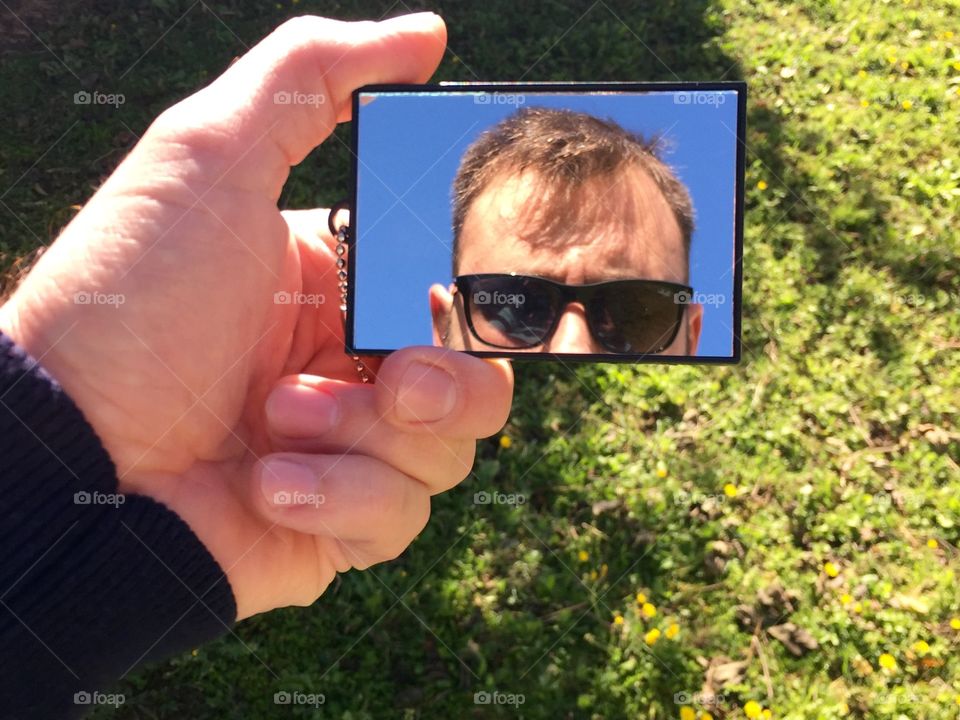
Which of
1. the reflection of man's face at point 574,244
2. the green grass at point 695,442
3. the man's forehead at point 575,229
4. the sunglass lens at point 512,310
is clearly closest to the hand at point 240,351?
the sunglass lens at point 512,310

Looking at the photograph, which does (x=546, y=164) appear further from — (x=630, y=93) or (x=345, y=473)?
(x=345, y=473)

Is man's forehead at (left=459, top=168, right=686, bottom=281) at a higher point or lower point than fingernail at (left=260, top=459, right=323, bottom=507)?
higher

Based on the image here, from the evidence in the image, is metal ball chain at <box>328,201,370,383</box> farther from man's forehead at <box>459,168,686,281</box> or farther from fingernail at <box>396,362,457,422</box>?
man's forehead at <box>459,168,686,281</box>

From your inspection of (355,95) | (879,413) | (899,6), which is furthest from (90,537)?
(899,6)

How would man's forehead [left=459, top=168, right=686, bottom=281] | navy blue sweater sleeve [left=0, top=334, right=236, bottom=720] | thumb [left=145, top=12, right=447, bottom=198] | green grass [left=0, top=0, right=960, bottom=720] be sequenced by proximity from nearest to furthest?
navy blue sweater sleeve [left=0, top=334, right=236, bottom=720] → thumb [left=145, top=12, right=447, bottom=198] → man's forehead [left=459, top=168, right=686, bottom=281] → green grass [left=0, top=0, right=960, bottom=720]

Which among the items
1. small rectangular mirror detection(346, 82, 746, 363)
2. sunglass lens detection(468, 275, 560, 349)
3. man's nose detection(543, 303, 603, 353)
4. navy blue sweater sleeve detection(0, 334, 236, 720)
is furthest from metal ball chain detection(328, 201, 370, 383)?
navy blue sweater sleeve detection(0, 334, 236, 720)

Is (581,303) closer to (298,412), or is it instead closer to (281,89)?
(298,412)

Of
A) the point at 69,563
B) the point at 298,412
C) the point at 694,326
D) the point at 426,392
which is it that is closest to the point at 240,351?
the point at 298,412
